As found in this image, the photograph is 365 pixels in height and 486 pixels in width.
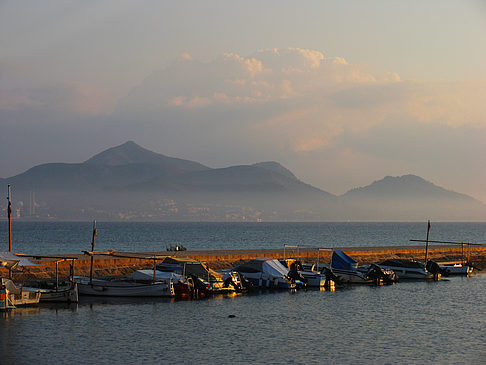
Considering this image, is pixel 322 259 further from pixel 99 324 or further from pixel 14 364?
pixel 14 364

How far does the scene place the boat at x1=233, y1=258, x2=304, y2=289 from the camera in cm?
5116

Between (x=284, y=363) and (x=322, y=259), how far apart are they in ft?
161

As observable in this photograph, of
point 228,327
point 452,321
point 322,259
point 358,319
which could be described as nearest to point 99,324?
point 228,327

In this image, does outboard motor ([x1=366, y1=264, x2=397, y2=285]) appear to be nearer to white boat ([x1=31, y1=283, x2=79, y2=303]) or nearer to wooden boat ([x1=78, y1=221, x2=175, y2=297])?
wooden boat ([x1=78, y1=221, x2=175, y2=297])

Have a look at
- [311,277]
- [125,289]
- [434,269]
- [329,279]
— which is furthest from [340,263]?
[125,289]

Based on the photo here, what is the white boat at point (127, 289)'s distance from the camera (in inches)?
1729

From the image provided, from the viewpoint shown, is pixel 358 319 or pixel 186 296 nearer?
pixel 358 319

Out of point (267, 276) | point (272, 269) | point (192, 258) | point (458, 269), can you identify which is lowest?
point (458, 269)

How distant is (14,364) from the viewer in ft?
84.7

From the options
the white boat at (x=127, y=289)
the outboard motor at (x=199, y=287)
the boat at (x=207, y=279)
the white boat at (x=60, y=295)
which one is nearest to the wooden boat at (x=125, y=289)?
the white boat at (x=127, y=289)

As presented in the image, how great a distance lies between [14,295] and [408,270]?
38.1 metres

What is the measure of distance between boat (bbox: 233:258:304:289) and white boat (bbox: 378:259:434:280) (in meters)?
14.9

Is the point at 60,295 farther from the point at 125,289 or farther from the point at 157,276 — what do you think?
the point at 157,276

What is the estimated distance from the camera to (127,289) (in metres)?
44.1
